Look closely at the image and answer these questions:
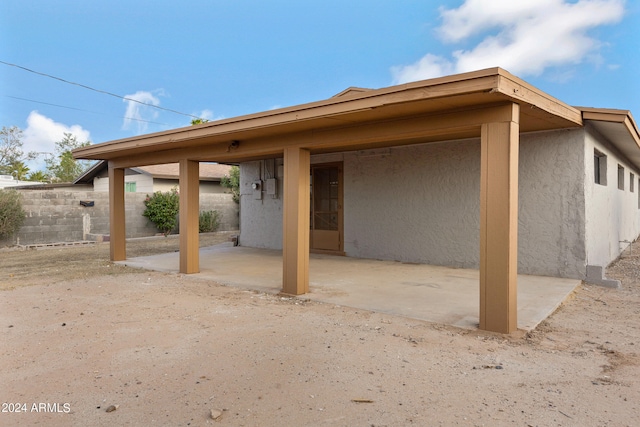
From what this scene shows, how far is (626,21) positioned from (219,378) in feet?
66.6

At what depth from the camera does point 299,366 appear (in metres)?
3.22

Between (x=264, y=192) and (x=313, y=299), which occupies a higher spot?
(x=264, y=192)

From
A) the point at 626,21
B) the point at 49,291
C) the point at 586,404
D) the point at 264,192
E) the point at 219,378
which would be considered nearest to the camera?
the point at 586,404

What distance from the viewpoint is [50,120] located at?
31.6 meters

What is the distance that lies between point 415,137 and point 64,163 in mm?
34542

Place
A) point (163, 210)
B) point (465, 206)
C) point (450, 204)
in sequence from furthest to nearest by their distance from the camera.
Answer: point (163, 210) → point (450, 204) → point (465, 206)

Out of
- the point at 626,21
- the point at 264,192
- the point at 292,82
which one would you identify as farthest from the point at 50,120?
the point at 626,21

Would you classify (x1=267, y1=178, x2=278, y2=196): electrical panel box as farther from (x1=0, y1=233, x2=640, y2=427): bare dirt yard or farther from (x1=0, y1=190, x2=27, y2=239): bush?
(x1=0, y1=190, x2=27, y2=239): bush

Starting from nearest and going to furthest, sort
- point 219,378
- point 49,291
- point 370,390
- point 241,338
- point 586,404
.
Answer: point 586,404 → point 370,390 → point 219,378 → point 241,338 → point 49,291

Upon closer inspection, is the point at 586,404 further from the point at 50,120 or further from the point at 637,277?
the point at 50,120

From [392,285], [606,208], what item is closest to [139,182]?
[392,285]

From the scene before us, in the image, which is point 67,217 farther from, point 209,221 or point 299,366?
point 299,366

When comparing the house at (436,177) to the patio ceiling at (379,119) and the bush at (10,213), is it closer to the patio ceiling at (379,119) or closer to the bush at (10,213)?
the patio ceiling at (379,119)

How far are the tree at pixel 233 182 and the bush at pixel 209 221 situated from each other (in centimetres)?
139
